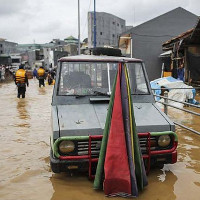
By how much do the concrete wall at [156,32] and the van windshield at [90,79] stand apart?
65.4 feet

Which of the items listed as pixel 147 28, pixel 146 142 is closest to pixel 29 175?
pixel 146 142

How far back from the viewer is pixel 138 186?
4.02 m

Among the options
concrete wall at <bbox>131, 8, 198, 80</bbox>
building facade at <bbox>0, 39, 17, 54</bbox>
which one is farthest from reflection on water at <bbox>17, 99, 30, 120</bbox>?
building facade at <bbox>0, 39, 17, 54</bbox>

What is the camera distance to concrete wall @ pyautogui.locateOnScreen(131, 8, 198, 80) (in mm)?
24891

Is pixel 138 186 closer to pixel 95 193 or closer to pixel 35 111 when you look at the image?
pixel 95 193

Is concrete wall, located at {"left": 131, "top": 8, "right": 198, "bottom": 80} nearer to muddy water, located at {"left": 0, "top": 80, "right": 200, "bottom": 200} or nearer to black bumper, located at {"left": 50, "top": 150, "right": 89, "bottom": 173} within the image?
muddy water, located at {"left": 0, "top": 80, "right": 200, "bottom": 200}

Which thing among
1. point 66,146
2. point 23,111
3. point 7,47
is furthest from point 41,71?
point 7,47

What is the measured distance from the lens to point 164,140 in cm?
428

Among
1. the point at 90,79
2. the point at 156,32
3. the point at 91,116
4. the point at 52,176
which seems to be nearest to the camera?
the point at 91,116

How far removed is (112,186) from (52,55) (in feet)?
113

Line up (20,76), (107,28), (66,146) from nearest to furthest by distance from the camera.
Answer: (66,146), (20,76), (107,28)

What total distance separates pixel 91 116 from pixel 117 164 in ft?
3.34

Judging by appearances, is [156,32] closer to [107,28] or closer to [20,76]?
[20,76]

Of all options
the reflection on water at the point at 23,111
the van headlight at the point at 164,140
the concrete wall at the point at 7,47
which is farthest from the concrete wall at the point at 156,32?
the concrete wall at the point at 7,47
